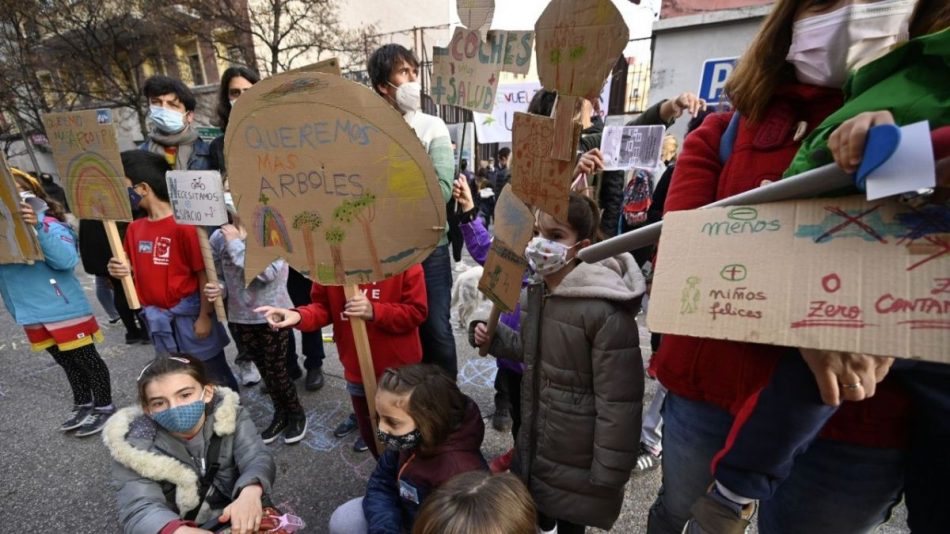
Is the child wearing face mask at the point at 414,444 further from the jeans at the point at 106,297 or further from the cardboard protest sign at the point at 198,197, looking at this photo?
the jeans at the point at 106,297

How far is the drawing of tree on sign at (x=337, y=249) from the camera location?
1.37 meters

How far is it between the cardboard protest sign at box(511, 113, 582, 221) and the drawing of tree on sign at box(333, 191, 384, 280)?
0.47 meters

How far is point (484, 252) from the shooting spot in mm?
2176

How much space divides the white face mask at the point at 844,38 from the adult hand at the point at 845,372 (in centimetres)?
54

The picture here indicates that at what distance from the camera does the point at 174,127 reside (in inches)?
110

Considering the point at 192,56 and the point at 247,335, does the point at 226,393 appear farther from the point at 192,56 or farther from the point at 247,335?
the point at 192,56

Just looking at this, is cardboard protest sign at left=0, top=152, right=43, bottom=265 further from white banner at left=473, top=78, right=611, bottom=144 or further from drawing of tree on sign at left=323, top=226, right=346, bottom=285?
white banner at left=473, top=78, right=611, bottom=144

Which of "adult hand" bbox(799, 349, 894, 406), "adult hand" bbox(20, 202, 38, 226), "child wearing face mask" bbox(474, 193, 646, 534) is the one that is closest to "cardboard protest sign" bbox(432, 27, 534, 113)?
"child wearing face mask" bbox(474, 193, 646, 534)

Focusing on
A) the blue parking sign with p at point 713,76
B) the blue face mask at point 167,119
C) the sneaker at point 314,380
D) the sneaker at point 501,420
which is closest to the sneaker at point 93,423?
the sneaker at point 314,380

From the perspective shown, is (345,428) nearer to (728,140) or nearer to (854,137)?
(728,140)

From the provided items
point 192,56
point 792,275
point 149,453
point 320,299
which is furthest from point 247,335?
point 192,56

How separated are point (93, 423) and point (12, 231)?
Result: 1.32 m

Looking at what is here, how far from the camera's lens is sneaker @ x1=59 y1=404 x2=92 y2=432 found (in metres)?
2.77

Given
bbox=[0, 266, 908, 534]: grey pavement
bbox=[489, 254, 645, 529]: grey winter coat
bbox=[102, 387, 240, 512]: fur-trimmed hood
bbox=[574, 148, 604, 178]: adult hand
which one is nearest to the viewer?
bbox=[489, 254, 645, 529]: grey winter coat
